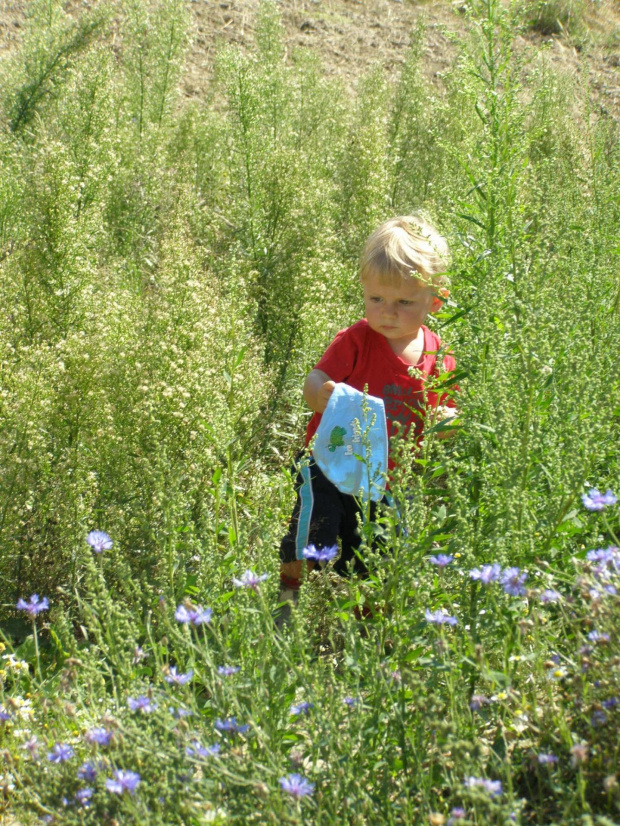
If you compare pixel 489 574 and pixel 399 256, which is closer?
pixel 489 574

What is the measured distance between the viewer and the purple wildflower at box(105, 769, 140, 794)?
56.9 inches

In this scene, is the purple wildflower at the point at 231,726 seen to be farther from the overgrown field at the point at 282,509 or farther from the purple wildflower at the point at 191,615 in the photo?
the purple wildflower at the point at 191,615

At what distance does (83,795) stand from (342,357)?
2031 millimetres

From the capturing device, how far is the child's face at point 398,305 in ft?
10.6

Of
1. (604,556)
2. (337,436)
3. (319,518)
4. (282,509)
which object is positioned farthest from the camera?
(319,518)

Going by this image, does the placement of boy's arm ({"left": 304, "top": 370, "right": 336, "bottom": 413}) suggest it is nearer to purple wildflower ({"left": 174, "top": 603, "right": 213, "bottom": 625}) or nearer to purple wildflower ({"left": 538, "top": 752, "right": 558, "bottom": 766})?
purple wildflower ({"left": 174, "top": 603, "right": 213, "bottom": 625})

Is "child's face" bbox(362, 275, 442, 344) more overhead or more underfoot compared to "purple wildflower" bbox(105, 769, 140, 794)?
more overhead

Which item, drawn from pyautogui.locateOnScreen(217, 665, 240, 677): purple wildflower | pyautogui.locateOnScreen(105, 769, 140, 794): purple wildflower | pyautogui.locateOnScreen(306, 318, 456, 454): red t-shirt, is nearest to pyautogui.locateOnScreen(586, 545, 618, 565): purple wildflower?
pyautogui.locateOnScreen(217, 665, 240, 677): purple wildflower

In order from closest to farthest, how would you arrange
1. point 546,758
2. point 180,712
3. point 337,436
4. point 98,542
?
point 546,758 → point 180,712 → point 98,542 → point 337,436

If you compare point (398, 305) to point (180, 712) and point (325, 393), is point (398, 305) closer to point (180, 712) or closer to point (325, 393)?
point (325, 393)

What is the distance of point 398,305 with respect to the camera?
3.24 m

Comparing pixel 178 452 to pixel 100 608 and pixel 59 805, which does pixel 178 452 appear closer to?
pixel 100 608

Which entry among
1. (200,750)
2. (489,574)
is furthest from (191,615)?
(489,574)

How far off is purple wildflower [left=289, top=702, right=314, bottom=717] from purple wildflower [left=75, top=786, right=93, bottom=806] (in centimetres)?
43
